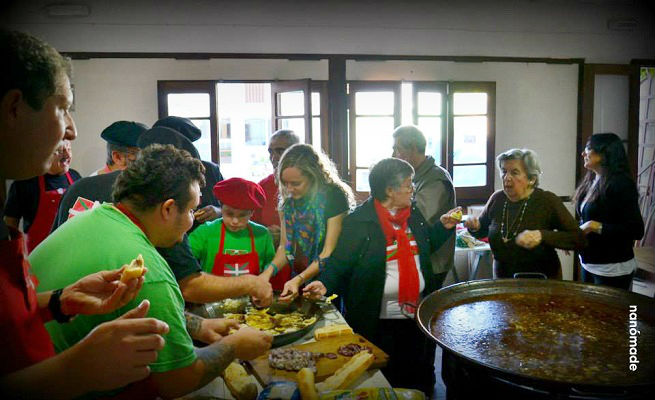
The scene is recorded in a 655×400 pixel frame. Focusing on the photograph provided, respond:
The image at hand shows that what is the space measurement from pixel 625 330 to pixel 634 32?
4725 millimetres

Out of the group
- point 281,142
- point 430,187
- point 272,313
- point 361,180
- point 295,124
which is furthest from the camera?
point 361,180

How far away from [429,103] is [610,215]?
3282mm

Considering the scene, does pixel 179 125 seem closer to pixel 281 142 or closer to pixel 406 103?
pixel 281 142

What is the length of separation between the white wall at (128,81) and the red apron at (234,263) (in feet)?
11.8

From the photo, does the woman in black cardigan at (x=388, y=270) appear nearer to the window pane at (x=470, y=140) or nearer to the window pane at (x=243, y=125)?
the window pane at (x=470, y=140)

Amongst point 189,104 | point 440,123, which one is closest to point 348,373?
point 440,123

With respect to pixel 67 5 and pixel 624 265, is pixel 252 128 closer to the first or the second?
pixel 67 5

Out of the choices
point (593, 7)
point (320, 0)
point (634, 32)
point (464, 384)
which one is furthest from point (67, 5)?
point (634, 32)

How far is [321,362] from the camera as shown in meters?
1.76

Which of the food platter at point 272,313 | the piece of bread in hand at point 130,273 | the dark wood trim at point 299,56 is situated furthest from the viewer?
the dark wood trim at point 299,56

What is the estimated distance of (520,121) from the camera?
6.12m

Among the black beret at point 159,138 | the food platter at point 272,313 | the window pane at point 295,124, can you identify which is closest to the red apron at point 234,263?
the food platter at point 272,313

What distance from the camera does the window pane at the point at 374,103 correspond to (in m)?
6.07

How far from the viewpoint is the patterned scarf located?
2701mm
